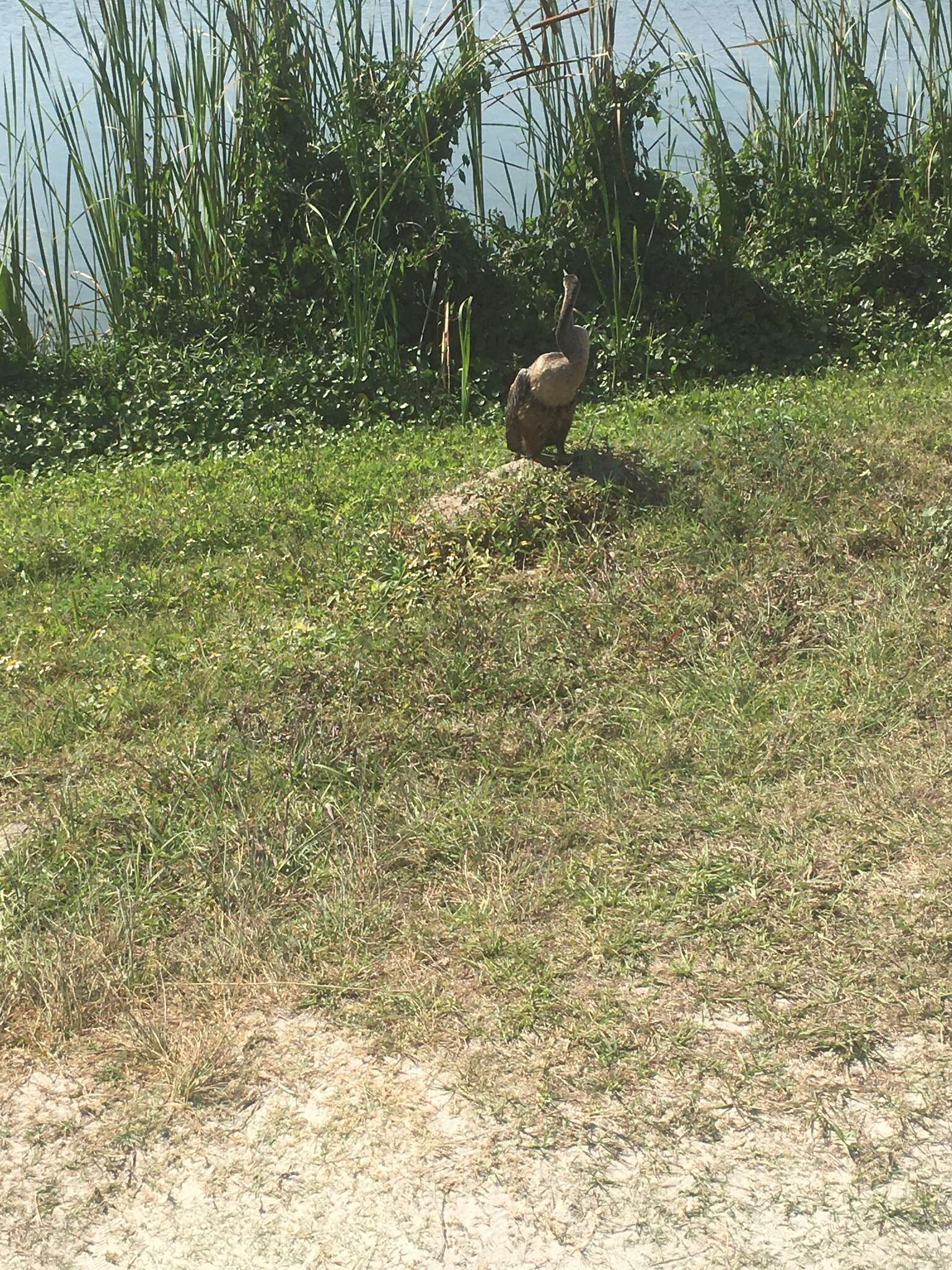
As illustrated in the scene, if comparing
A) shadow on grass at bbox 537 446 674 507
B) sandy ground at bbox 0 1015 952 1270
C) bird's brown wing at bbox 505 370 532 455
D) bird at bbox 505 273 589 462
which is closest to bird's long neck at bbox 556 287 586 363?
bird at bbox 505 273 589 462

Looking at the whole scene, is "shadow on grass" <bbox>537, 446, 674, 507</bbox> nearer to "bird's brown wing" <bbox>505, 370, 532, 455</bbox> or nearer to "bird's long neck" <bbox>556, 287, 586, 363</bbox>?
"bird's brown wing" <bbox>505, 370, 532, 455</bbox>

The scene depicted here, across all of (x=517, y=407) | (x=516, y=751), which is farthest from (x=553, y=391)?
(x=516, y=751)

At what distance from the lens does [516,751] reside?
3.85 metres

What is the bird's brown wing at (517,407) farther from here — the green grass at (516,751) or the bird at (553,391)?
the green grass at (516,751)

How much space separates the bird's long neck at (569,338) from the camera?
5133mm

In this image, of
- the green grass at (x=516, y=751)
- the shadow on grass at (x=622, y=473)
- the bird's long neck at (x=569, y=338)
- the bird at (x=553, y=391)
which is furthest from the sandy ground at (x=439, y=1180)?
the bird's long neck at (x=569, y=338)

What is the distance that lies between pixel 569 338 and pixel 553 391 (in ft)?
0.81

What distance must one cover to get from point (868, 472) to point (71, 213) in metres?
5.90

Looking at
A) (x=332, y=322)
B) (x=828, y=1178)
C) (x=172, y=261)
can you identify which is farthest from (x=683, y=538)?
(x=172, y=261)

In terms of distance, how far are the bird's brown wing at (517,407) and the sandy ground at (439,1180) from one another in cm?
304

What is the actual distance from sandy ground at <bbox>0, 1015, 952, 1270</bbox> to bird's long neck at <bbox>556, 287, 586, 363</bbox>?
3.16 metres

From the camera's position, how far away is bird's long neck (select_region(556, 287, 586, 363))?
5133 mm

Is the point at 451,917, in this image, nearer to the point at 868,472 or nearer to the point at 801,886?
the point at 801,886

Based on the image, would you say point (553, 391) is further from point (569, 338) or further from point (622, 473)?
point (622, 473)
